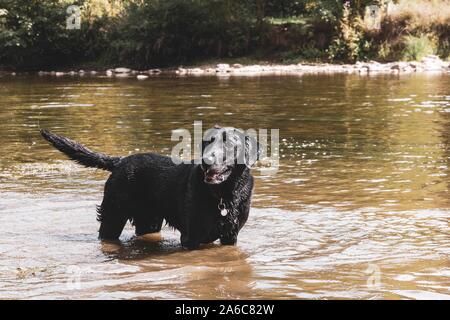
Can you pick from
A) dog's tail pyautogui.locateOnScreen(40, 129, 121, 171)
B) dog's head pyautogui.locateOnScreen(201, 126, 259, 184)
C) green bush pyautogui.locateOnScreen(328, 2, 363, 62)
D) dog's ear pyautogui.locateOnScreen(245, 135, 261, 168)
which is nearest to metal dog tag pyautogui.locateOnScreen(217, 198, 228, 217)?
dog's head pyautogui.locateOnScreen(201, 126, 259, 184)

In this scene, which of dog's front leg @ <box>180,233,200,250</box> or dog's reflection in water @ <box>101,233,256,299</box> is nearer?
dog's reflection in water @ <box>101,233,256,299</box>

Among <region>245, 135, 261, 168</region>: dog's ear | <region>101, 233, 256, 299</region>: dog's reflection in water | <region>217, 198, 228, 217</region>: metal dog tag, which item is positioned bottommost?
<region>101, 233, 256, 299</region>: dog's reflection in water

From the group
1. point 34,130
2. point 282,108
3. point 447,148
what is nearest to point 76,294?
point 447,148

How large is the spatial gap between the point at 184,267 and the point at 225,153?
3.36 feet

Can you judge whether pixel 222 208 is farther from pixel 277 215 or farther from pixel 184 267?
pixel 277 215

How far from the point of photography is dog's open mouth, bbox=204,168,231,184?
670 cm

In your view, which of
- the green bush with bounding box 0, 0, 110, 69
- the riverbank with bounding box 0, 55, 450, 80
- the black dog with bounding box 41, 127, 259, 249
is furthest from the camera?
the green bush with bounding box 0, 0, 110, 69

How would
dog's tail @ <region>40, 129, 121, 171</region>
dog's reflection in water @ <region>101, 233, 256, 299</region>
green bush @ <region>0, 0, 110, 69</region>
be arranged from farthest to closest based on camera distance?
green bush @ <region>0, 0, 110, 69</region> → dog's tail @ <region>40, 129, 121, 171</region> → dog's reflection in water @ <region>101, 233, 256, 299</region>

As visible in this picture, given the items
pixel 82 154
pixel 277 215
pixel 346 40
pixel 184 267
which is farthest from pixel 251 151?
pixel 346 40

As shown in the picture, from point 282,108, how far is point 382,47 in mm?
17063

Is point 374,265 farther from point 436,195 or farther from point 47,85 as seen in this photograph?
point 47,85

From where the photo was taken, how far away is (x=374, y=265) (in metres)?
6.57

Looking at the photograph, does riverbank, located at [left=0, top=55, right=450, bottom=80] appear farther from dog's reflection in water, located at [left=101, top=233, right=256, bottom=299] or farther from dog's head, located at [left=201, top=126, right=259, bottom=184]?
dog's head, located at [left=201, top=126, right=259, bottom=184]

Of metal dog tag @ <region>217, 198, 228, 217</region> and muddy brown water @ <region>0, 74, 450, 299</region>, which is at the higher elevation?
metal dog tag @ <region>217, 198, 228, 217</region>
